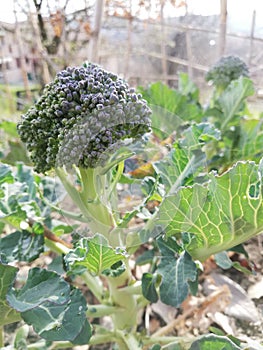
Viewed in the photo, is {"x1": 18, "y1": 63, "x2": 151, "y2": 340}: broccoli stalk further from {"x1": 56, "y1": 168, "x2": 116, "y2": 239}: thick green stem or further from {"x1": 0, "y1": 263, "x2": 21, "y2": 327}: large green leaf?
{"x1": 0, "y1": 263, "x2": 21, "y2": 327}: large green leaf

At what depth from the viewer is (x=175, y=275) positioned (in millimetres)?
684

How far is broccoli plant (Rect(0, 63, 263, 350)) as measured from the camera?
1.95ft

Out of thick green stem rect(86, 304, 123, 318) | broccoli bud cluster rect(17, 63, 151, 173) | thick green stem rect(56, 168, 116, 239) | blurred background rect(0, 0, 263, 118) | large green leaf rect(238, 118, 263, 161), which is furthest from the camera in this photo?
blurred background rect(0, 0, 263, 118)

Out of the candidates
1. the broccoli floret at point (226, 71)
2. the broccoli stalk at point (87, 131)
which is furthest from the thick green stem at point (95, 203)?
the broccoli floret at point (226, 71)

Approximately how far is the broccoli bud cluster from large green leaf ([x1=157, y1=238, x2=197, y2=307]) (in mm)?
214

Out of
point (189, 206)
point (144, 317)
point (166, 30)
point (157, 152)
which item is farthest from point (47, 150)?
point (166, 30)

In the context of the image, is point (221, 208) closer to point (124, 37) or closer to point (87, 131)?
point (87, 131)

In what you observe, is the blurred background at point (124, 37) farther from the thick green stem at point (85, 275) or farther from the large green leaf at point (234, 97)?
the thick green stem at point (85, 275)

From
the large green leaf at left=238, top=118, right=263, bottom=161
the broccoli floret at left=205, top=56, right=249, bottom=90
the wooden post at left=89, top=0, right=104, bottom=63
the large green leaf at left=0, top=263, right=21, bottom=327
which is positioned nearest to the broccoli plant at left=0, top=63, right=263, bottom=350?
the large green leaf at left=0, top=263, right=21, bottom=327

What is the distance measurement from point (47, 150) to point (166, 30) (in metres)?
2.38

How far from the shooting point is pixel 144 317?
108 centimetres

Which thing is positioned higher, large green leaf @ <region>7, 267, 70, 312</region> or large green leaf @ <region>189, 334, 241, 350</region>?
large green leaf @ <region>7, 267, 70, 312</region>

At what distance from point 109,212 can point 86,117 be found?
194 millimetres

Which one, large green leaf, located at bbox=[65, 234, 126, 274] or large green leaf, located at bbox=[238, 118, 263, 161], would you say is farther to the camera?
large green leaf, located at bbox=[238, 118, 263, 161]
